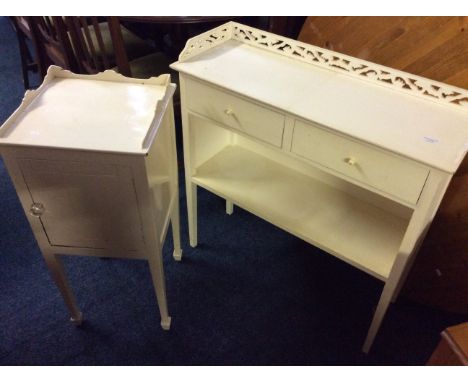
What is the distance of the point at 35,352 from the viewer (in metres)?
1.37

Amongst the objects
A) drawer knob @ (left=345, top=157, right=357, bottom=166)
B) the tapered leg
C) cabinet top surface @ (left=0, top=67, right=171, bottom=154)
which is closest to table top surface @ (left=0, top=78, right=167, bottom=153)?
cabinet top surface @ (left=0, top=67, right=171, bottom=154)

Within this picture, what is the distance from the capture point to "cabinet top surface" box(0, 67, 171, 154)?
102 cm

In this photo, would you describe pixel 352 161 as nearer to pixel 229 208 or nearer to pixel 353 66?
pixel 353 66

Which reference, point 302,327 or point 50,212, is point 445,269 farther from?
point 50,212

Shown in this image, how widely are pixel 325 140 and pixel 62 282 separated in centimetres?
87

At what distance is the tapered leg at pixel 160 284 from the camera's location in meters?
1.24

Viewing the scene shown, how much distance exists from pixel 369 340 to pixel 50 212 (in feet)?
3.28

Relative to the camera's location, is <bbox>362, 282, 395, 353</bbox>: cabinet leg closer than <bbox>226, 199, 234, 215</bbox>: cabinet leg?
Yes

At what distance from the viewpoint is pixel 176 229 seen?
1575 mm

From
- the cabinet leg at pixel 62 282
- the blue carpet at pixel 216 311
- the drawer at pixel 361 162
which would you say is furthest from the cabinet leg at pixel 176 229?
the drawer at pixel 361 162

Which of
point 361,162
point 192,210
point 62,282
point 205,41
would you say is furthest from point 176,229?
point 361,162

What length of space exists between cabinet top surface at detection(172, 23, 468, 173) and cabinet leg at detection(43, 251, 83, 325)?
25.8 inches

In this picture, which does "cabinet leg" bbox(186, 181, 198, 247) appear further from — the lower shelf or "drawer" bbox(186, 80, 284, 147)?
"drawer" bbox(186, 80, 284, 147)

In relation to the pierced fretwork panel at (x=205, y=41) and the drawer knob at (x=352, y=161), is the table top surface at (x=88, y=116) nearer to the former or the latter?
the pierced fretwork panel at (x=205, y=41)
